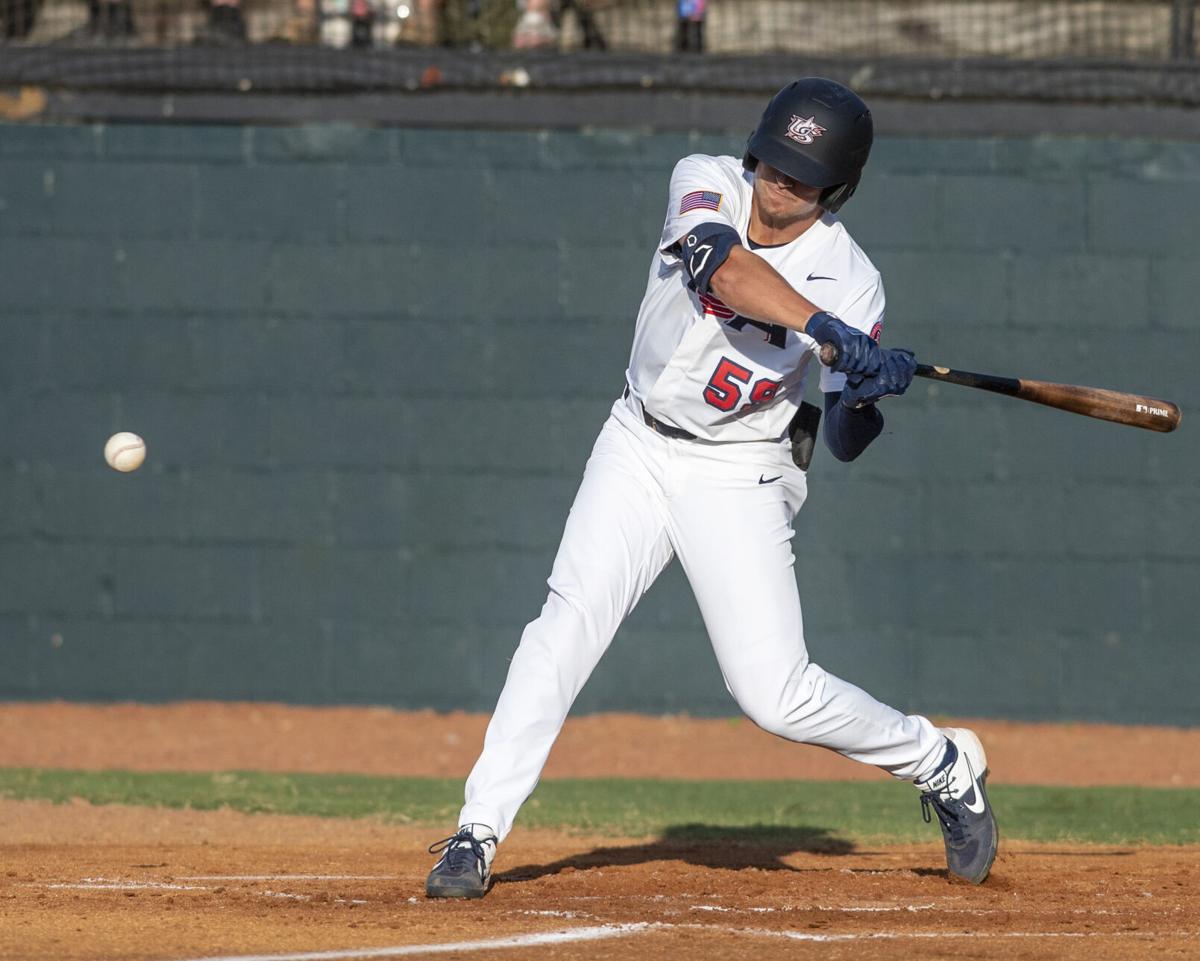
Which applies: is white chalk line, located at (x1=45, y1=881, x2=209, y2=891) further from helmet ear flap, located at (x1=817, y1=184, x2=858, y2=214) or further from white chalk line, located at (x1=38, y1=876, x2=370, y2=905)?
helmet ear flap, located at (x1=817, y1=184, x2=858, y2=214)

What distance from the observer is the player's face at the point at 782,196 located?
14.4 ft

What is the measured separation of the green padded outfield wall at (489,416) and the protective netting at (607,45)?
318 mm

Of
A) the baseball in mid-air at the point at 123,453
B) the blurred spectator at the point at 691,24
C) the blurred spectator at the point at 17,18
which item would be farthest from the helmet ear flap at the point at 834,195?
the blurred spectator at the point at 17,18

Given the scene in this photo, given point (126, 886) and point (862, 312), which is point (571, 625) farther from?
point (126, 886)

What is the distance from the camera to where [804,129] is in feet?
14.1

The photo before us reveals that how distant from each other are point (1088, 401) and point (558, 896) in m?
1.99

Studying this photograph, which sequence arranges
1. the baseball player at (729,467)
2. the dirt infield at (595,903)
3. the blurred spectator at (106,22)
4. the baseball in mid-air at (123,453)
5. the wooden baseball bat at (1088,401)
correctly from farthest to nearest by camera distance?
the blurred spectator at (106,22), the baseball in mid-air at (123,453), the wooden baseball bat at (1088,401), the baseball player at (729,467), the dirt infield at (595,903)

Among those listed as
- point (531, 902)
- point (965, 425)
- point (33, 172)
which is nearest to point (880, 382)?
point (531, 902)

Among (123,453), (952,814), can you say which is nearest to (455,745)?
(123,453)

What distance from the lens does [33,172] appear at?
28.9ft

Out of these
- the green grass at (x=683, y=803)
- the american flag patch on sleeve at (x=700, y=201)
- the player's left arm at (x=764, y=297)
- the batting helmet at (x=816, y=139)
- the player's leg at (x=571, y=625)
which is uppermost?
the batting helmet at (x=816, y=139)

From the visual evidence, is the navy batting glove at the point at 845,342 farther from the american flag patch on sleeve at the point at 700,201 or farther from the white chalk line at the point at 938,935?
the white chalk line at the point at 938,935

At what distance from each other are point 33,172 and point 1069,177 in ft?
17.4

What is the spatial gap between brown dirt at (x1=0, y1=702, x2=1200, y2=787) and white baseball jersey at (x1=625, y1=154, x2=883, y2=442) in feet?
12.3
